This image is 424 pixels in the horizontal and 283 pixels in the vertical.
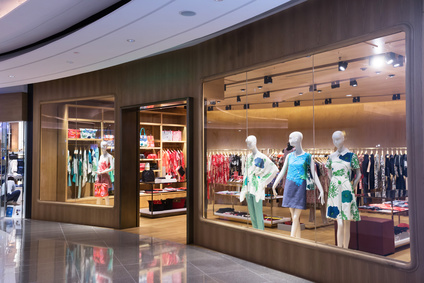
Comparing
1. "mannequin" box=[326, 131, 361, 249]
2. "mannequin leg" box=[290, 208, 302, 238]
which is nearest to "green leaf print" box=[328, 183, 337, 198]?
"mannequin" box=[326, 131, 361, 249]

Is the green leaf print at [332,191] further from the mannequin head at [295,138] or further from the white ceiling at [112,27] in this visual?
the white ceiling at [112,27]

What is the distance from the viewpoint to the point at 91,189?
25.6ft

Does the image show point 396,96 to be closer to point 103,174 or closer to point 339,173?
point 339,173

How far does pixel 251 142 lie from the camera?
5.16 m

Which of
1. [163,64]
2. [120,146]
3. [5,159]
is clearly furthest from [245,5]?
[5,159]

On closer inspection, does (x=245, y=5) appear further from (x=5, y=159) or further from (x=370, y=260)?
(x=5, y=159)

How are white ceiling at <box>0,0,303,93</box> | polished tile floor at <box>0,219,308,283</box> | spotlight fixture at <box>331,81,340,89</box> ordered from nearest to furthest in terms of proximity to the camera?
spotlight fixture at <box>331,81,340,89</box> < white ceiling at <box>0,0,303,93</box> < polished tile floor at <box>0,219,308,283</box>

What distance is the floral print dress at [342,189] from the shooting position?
3855 mm

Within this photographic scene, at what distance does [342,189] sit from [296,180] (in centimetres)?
66

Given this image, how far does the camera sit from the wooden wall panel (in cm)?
879

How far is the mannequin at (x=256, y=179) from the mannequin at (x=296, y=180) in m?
0.31

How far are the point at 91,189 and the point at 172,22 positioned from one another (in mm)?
4495

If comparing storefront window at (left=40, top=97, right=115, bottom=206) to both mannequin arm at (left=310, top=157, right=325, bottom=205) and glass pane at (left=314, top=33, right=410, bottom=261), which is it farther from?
glass pane at (left=314, top=33, right=410, bottom=261)

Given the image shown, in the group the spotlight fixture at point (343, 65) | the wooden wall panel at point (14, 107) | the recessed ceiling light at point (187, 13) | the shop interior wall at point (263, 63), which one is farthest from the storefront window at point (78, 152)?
the spotlight fixture at point (343, 65)
